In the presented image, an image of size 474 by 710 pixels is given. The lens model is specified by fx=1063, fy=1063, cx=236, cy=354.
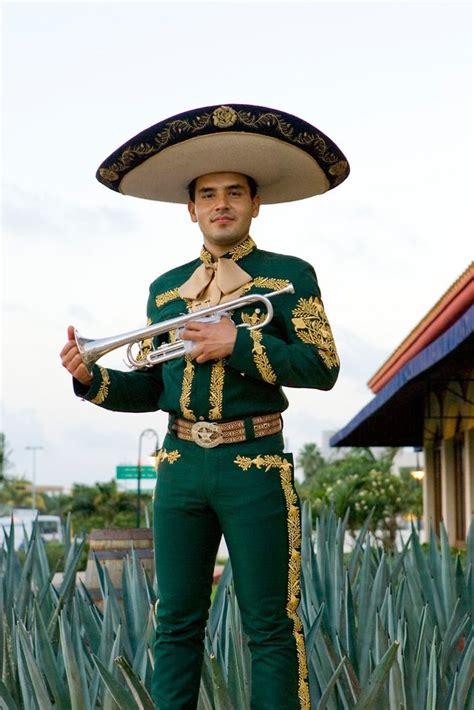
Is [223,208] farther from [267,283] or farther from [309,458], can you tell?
[309,458]

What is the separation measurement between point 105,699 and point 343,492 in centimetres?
2027

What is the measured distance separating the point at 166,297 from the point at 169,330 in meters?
0.25

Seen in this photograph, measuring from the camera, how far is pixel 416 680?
10.3 ft

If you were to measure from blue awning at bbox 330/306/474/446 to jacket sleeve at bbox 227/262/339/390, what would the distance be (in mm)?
4982

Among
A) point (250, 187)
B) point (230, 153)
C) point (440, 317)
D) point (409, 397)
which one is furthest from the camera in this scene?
point (409, 397)

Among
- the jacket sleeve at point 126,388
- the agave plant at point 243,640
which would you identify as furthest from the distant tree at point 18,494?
the jacket sleeve at point 126,388

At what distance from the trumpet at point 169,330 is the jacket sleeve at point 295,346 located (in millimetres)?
49


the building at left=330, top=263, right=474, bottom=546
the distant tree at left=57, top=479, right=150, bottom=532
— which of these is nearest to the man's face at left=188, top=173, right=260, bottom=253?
the building at left=330, top=263, right=474, bottom=546

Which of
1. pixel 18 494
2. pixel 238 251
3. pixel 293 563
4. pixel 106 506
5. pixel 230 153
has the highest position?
pixel 230 153

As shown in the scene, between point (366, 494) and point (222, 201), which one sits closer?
point (222, 201)

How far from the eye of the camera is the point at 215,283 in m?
2.94

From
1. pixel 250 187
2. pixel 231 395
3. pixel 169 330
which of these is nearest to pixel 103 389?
pixel 169 330

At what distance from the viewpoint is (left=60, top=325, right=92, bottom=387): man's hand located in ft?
9.38

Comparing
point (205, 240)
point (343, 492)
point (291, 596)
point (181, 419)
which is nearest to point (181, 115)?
point (205, 240)
